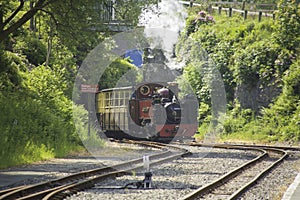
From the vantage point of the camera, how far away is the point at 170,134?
26.7m

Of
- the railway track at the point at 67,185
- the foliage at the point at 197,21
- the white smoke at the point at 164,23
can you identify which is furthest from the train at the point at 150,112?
the foliage at the point at 197,21

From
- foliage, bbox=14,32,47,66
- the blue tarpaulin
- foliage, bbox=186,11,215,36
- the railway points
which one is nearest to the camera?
the railway points

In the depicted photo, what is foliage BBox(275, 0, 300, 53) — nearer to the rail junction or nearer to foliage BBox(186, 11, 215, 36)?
foliage BBox(186, 11, 215, 36)

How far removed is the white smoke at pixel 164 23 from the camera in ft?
99.5

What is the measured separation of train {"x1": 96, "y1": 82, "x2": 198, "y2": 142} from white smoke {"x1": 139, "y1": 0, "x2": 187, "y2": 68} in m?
3.65

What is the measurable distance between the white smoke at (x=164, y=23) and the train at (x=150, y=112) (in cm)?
365

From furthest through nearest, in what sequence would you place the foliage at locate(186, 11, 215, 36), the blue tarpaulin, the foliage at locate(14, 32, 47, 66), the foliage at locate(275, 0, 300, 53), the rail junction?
the blue tarpaulin, the foliage at locate(186, 11, 215, 36), the foliage at locate(14, 32, 47, 66), the foliage at locate(275, 0, 300, 53), the rail junction

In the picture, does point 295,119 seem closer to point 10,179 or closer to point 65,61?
point 65,61

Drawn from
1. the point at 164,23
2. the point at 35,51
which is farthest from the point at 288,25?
the point at 35,51

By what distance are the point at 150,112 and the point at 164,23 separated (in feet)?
37.1

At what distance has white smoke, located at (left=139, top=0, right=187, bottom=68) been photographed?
30.3 metres

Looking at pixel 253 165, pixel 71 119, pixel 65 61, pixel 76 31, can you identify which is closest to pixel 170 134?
pixel 71 119

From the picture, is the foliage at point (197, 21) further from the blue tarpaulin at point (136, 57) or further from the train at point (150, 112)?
the train at point (150, 112)

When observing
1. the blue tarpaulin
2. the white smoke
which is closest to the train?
the white smoke
